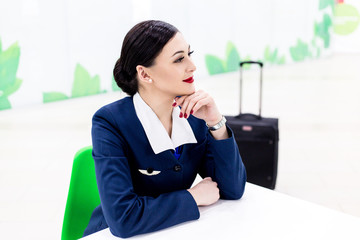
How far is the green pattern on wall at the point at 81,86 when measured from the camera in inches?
247

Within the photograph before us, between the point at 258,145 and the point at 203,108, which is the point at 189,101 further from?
the point at 258,145

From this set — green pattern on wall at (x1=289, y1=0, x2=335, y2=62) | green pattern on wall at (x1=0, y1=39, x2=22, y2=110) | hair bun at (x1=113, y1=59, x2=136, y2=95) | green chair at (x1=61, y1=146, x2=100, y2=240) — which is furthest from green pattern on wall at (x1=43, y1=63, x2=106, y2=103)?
green pattern on wall at (x1=289, y1=0, x2=335, y2=62)

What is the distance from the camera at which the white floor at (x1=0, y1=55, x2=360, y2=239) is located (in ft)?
9.62

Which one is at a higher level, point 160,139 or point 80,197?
point 160,139

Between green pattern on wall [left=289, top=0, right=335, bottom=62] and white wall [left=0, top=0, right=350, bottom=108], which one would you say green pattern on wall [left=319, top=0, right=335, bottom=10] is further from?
white wall [left=0, top=0, right=350, bottom=108]

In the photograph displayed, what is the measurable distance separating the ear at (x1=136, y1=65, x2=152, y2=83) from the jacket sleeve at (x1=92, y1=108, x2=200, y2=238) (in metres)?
0.19

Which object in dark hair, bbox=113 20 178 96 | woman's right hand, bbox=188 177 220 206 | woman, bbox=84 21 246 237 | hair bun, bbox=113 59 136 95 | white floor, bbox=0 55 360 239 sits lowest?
white floor, bbox=0 55 360 239

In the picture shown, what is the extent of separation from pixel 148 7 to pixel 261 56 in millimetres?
3946

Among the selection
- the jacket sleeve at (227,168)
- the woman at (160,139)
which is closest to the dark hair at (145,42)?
the woman at (160,139)

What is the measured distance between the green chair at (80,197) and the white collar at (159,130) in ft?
1.05

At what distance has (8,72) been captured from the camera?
5.71m

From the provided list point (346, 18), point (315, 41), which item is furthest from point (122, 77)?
point (346, 18)

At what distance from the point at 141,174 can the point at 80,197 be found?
0.35m

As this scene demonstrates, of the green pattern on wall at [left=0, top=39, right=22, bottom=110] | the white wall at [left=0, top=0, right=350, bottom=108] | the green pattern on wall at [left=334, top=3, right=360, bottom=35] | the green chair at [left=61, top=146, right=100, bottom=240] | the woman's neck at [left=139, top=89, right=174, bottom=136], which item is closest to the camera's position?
the woman's neck at [left=139, top=89, right=174, bottom=136]
